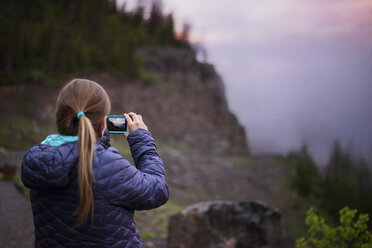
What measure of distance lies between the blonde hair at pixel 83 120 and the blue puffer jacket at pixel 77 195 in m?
0.07

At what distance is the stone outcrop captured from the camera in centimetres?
632

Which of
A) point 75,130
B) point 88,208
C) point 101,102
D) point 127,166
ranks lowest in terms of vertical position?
point 88,208

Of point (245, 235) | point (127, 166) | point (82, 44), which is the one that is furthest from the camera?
point (82, 44)

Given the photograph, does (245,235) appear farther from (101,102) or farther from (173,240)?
(101,102)

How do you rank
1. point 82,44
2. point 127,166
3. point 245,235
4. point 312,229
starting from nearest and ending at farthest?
point 127,166 < point 312,229 < point 245,235 < point 82,44

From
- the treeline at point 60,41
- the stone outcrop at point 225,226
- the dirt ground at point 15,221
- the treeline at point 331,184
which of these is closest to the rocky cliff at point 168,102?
the treeline at point 60,41

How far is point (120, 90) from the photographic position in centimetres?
2988

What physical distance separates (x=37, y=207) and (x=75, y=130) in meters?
0.48

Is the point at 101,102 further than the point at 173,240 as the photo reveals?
No

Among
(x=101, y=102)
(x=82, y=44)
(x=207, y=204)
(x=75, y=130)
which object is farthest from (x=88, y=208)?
(x=82, y=44)

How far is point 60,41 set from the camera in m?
26.2

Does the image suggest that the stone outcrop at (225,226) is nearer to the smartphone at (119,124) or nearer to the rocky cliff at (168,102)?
the smartphone at (119,124)

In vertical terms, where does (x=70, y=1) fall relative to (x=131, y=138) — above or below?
above

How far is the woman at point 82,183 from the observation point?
159 cm
